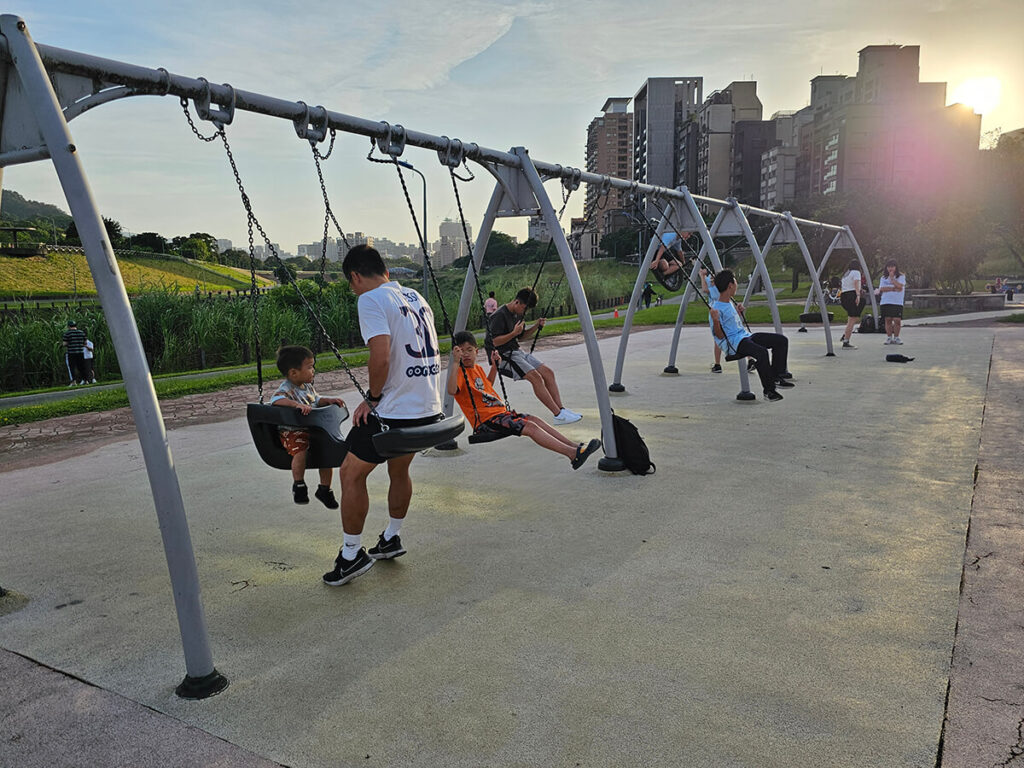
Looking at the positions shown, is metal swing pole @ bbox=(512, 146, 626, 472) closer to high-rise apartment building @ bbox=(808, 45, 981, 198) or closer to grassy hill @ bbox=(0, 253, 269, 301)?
grassy hill @ bbox=(0, 253, 269, 301)

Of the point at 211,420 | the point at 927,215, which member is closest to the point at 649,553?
the point at 211,420

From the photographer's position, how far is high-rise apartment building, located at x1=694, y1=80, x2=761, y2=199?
422 ft

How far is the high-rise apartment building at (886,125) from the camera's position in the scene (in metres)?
110

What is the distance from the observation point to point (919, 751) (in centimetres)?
248

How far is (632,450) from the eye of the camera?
6156 millimetres

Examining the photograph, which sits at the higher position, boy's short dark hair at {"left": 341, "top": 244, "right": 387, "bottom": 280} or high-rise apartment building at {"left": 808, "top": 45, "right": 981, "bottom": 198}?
high-rise apartment building at {"left": 808, "top": 45, "right": 981, "bottom": 198}

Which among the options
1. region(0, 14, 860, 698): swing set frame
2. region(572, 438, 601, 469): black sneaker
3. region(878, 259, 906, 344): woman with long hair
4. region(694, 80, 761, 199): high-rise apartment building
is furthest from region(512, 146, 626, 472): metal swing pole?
region(694, 80, 761, 199): high-rise apartment building

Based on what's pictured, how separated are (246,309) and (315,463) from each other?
15.4 m

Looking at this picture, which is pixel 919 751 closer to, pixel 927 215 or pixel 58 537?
pixel 58 537

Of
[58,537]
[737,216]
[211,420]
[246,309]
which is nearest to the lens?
[58,537]

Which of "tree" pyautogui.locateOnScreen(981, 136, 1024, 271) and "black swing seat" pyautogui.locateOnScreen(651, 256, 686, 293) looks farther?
"tree" pyautogui.locateOnScreen(981, 136, 1024, 271)

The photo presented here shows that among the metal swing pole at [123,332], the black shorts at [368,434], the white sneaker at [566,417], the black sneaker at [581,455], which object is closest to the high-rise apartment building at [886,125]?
the white sneaker at [566,417]

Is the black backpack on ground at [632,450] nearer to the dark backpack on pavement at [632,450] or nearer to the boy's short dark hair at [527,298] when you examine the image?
the dark backpack on pavement at [632,450]

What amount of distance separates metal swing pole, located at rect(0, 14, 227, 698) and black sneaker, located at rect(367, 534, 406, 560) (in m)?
1.36
